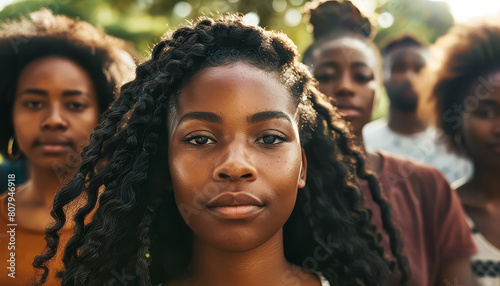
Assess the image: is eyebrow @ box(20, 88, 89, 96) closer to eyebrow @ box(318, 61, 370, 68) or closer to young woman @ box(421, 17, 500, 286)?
eyebrow @ box(318, 61, 370, 68)

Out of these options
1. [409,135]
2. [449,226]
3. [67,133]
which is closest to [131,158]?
[67,133]

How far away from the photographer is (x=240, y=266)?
7.38 ft

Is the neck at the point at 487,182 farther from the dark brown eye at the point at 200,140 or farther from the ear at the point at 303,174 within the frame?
the dark brown eye at the point at 200,140

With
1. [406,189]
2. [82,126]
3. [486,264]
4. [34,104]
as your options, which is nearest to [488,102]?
[406,189]

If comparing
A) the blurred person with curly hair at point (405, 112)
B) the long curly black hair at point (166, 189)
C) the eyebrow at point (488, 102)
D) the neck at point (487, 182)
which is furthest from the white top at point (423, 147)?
the long curly black hair at point (166, 189)

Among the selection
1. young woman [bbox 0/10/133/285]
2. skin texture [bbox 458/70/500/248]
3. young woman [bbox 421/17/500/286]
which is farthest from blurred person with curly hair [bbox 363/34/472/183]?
young woman [bbox 0/10/133/285]

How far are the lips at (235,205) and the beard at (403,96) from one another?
113 inches

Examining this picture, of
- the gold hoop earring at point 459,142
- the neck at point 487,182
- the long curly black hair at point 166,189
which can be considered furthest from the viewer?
the gold hoop earring at point 459,142

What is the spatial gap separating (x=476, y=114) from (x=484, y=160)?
1.00 ft

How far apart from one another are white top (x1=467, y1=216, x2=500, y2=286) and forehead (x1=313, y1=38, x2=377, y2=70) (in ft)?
4.31

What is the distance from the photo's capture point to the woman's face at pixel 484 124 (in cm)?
332

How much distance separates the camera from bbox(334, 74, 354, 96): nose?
3303mm

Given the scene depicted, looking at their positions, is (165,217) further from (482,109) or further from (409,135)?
(409,135)

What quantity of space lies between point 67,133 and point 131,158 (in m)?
0.85
